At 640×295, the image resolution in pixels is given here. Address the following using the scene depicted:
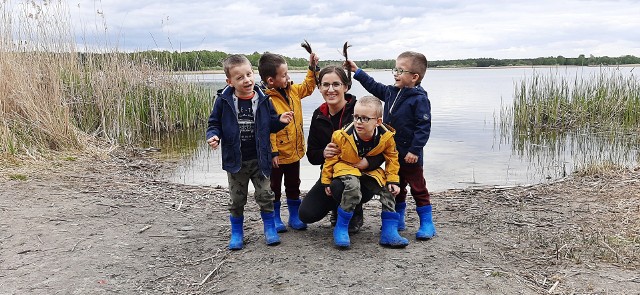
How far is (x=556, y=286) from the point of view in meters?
2.93

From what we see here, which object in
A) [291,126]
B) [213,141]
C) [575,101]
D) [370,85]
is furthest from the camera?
[575,101]

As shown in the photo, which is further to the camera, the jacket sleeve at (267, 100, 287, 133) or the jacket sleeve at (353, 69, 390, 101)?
the jacket sleeve at (353, 69, 390, 101)

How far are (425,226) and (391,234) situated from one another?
37 centimetres

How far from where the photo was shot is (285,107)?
3818mm

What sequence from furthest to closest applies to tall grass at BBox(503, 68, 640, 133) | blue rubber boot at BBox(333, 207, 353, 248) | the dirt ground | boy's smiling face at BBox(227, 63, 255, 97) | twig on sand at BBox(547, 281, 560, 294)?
tall grass at BBox(503, 68, 640, 133)
blue rubber boot at BBox(333, 207, 353, 248)
boy's smiling face at BBox(227, 63, 255, 97)
the dirt ground
twig on sand at BBox(547, 281, 560, 294)

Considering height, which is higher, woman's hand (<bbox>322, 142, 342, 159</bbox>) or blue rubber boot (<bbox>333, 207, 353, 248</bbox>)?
woman's hand (<bbox>322, 142, 342, 159</bbox>)

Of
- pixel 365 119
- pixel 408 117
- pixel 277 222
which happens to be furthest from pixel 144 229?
pixel 408 117

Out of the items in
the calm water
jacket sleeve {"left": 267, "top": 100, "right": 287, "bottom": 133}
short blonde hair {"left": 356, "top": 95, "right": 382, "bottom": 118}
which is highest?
short blonde hair {"left": 356, "top": 95, "right": 382, "bottom": 118}

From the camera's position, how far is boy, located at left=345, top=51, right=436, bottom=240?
11.9ft

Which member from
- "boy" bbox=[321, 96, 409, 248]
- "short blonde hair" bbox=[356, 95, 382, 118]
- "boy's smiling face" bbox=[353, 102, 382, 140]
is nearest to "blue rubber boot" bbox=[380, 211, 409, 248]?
"boy" bbox=[321, 96, 409, 248]

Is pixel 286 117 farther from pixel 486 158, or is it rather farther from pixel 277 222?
pixel 486 158

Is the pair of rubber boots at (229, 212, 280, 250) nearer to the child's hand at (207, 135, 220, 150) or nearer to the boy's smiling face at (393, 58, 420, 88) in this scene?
the child's hand at (207, 135, 220, 150)

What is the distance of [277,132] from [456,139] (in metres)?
7.71

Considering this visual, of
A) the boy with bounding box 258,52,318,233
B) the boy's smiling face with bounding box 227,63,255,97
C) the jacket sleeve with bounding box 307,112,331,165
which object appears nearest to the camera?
the boy's smiling face with bounding box 227,63,255,97
